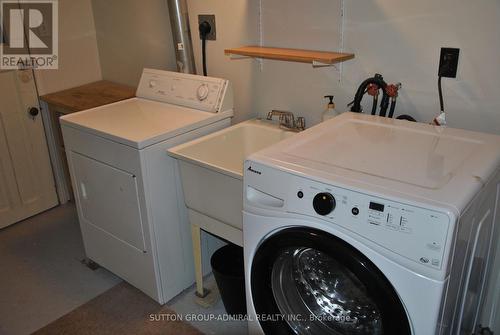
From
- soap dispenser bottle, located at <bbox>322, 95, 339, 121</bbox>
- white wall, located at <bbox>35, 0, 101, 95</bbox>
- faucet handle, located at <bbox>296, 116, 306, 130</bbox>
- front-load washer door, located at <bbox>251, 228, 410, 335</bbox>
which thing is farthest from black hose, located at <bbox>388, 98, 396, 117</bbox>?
white wall, located at <bbox>35, 0, 101, 95</bbox>

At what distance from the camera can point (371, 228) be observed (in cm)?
124

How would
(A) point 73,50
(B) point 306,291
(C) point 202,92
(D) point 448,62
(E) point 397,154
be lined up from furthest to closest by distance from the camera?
1. (A) point 73,50
2. (C) point 202,92
3. (D) point 448,62
4. (B) point 306,291
5. (E) point 397,154

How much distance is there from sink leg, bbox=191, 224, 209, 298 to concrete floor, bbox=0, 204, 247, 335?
67mm

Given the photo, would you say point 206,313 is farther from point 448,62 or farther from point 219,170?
point 448,62

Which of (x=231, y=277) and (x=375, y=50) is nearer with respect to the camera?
(x=375, y=50)

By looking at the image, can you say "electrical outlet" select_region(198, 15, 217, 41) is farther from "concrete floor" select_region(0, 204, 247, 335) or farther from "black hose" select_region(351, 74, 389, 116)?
"concrete floor" select_region(0, 204, 247, 335)

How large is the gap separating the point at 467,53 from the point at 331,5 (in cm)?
63

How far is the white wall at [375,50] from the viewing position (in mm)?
1711

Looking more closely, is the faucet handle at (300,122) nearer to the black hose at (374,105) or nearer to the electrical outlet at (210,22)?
the black hose at (374,105)

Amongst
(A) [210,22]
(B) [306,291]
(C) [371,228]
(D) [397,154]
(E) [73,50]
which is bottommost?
(B) [306,291]

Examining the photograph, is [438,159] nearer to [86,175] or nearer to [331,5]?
[331,5]

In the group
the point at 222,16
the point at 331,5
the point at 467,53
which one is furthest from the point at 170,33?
the point at 467,53

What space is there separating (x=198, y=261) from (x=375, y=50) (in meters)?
1.31

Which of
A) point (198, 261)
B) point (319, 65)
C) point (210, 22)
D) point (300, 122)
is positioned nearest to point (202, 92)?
point (210, 22)
